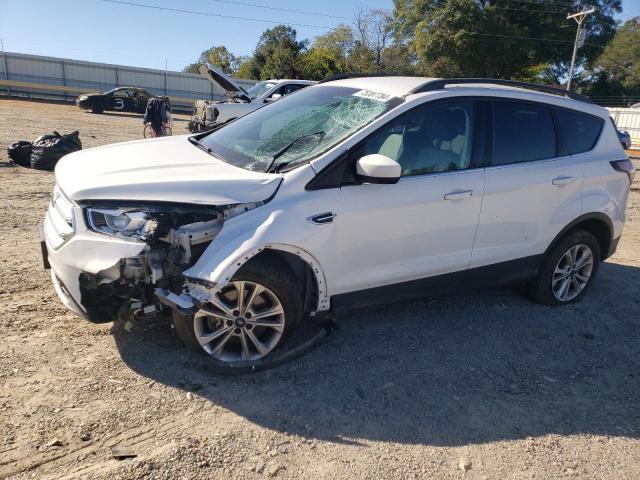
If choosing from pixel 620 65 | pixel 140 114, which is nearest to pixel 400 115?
pixel 140 114

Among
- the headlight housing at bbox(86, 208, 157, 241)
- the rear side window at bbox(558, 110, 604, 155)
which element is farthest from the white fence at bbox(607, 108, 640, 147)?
the headlight housing at bbox(86, 208, 157, 241)

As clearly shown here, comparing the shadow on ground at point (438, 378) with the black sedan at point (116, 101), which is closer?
the shadow on ground at point (438, 378)

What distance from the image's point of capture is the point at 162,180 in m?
3.23

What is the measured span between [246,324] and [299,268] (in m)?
0.51

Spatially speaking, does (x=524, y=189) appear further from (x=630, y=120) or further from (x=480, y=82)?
(x=630, y=120)

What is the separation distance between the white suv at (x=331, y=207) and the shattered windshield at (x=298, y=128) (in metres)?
0.02

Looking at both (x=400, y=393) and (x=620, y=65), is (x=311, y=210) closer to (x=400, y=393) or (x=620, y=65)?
(x=400, y=393)

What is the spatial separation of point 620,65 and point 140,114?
59579mm

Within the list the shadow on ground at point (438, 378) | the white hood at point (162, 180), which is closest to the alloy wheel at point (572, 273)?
the shadow on ground at point (438, 378)

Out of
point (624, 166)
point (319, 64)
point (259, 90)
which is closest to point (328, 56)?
point (319, 64)

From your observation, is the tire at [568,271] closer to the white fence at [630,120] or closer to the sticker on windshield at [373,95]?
the sticker on windshield at [373,95]

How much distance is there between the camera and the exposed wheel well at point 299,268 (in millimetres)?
3401

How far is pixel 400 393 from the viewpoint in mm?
3367

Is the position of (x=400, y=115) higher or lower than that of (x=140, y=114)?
higher
